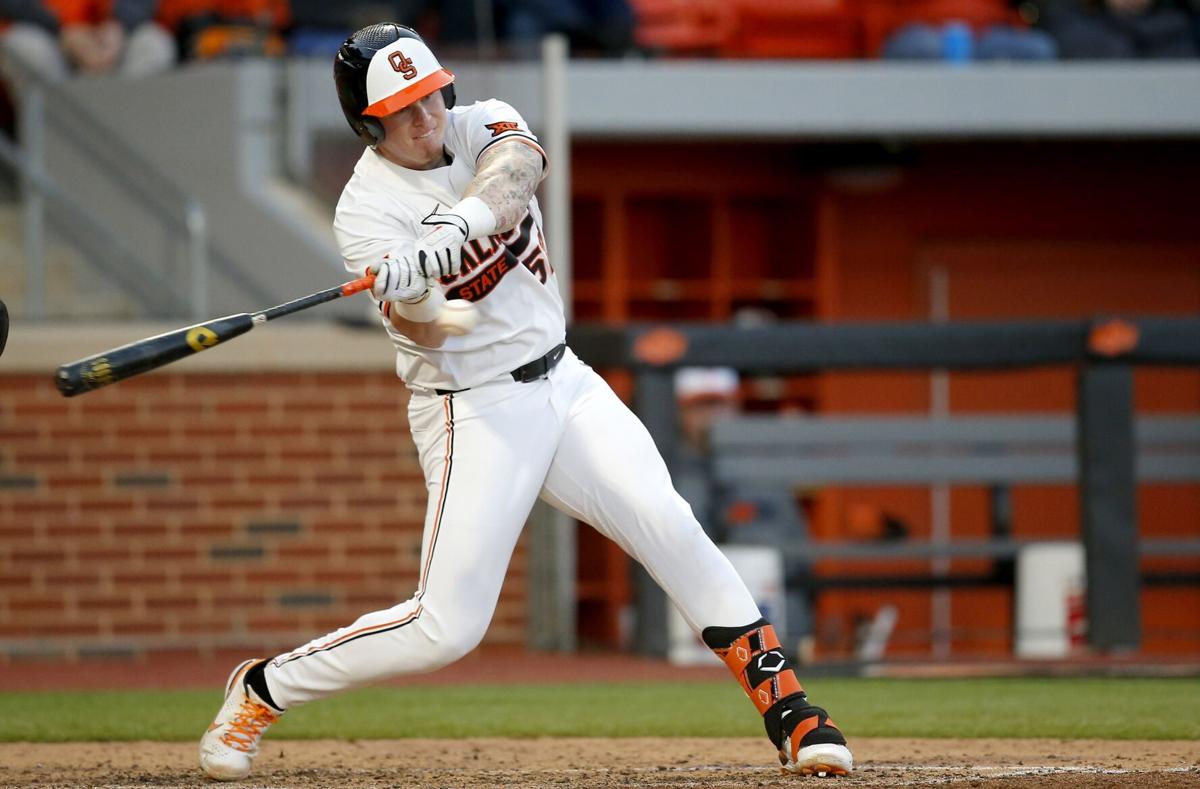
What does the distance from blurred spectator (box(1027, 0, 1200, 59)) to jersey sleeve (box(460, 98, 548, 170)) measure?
733 centimetres

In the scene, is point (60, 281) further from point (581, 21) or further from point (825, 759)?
point (825, 759)

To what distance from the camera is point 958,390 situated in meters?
12.0

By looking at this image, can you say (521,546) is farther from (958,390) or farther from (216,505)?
(958,390)

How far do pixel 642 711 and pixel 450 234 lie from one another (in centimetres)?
242

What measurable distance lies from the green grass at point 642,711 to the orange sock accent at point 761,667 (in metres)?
1.05

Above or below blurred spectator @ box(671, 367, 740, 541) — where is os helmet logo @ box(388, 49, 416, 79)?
above

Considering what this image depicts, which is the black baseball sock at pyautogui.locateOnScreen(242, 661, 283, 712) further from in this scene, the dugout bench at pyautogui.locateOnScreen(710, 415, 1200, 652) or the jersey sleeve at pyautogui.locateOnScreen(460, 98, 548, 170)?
the dugout bench at pyautogui.locateOnScreen(710, 415, 1200, 652)

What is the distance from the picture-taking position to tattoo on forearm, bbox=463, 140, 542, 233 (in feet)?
13.6

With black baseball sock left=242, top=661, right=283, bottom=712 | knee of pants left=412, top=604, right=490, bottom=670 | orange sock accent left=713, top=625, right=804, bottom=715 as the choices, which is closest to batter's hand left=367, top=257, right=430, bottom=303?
knee of pants left=412, top=604, right=490, bottom=670

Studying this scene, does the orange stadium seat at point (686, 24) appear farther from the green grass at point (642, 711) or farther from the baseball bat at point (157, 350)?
the baseball bat at point (157, 350)

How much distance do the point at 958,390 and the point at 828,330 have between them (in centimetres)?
→ 443

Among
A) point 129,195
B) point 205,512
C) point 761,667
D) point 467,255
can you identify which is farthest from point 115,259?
point 761,667

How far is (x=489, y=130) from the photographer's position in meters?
4.36

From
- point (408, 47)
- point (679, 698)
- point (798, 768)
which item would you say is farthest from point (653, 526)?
point (679, 698)
